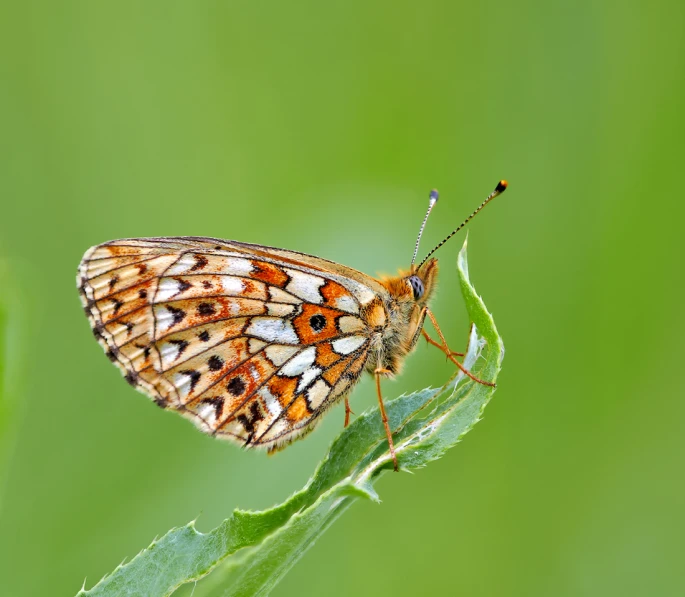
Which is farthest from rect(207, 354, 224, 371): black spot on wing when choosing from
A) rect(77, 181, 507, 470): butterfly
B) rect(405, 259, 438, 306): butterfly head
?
Answer: rect(405, 259, 438, 306): butterfly head

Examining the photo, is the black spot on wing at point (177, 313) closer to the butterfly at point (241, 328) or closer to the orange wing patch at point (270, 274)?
the butterfly at point (241, 328)

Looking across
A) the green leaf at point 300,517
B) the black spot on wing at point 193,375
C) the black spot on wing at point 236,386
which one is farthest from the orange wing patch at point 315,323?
the green leaf at point 300,517

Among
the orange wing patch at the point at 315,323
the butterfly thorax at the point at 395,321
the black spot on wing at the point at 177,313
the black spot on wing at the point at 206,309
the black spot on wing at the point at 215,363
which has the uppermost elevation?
the black spot on wing at the point at 177,313

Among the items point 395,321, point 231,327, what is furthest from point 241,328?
point 395,321

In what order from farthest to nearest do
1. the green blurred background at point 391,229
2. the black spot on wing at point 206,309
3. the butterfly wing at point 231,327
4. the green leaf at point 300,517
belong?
1. the green blurred background at point 391,229
2. the black spot on wing at point 206,309
3. the butterfly wing at point 231,327
4. the green leaf at point 300,517

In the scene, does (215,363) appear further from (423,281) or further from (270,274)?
(423,281)

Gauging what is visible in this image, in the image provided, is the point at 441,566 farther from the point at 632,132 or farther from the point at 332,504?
the point at 632,132
